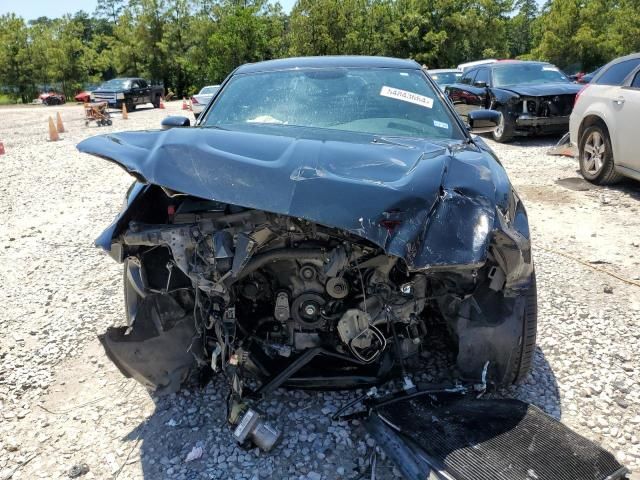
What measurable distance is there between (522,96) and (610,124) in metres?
3.24

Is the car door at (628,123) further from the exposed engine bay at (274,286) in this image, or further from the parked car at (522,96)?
the exposed engine bay at (274,286)

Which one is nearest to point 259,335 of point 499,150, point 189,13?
point 499,150

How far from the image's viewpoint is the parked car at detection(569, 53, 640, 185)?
638 centimetres

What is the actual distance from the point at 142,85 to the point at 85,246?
2473 centimetres

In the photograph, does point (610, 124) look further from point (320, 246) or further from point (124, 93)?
point (124, 93)

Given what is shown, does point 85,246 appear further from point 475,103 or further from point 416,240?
point 475,103

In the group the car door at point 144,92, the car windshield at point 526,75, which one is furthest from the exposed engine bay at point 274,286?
the car door at point 144,92

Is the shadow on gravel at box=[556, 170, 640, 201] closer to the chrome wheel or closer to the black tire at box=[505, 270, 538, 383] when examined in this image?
the chrome wheel

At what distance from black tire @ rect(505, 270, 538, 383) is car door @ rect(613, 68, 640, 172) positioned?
4.64 metres

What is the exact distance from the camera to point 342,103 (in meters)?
3.44

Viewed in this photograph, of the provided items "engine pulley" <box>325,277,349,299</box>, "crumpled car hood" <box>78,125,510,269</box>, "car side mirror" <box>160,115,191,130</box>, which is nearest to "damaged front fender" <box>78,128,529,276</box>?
"crumpled car hood" <box>78,125,510,269</box>

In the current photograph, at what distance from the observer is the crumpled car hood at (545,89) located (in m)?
9.55

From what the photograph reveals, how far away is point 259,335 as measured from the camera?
2869mm

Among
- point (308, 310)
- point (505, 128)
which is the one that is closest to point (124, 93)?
point (505, 128)
